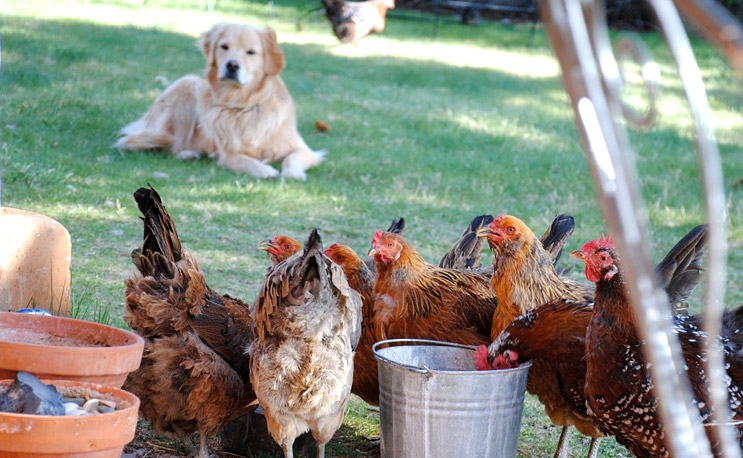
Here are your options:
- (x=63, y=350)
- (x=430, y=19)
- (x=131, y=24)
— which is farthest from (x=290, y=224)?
(x=430, y=19)

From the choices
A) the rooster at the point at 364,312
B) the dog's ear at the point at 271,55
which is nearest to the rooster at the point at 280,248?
the rooster at the point at 364,312

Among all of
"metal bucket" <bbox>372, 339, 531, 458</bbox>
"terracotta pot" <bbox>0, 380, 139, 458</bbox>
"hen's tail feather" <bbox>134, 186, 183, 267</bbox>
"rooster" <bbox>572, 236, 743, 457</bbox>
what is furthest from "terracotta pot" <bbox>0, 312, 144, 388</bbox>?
"rooster" <bbox>572, 236, 743, 457</bbox>

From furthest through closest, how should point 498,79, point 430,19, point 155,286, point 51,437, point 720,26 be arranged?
point 430,19, point 498,79, point 155,286, point 51,437, point 720,26

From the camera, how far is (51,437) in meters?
2.16

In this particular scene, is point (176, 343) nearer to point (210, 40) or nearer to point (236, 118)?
point (236, 118)

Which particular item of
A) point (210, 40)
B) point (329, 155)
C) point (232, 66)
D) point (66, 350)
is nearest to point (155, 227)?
point (66, 350)

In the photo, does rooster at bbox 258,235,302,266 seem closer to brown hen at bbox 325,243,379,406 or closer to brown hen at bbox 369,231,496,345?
brown hen at bbox 325,243,379,406

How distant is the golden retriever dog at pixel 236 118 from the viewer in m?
8.53

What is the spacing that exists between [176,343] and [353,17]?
11.1 metres

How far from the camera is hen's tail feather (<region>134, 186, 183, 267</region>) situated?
11.3ft

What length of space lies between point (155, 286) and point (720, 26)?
9.89ft

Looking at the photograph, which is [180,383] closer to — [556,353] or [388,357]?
[388,357]

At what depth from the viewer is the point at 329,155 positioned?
9234 mm

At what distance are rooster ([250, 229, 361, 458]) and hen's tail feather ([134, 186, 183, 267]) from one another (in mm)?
481
